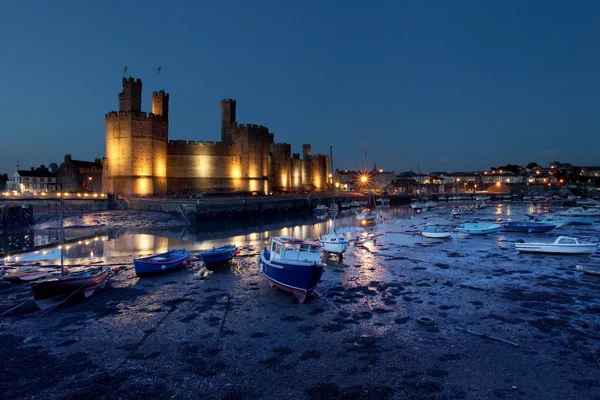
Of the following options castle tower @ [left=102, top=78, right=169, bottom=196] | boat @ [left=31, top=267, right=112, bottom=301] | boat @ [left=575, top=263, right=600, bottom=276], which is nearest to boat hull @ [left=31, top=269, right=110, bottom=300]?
boat @ [left=31, top=267, right=112, bottom=301]

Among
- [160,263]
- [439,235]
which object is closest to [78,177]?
[160,263]

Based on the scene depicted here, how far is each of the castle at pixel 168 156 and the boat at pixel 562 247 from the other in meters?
39.7

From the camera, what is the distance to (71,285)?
1091cm

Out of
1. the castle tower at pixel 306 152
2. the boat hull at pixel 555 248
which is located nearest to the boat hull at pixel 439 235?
the boat hull at pixel 555 248

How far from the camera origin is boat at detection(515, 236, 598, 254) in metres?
16.8

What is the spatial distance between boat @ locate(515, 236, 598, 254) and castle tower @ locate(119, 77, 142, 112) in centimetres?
4142

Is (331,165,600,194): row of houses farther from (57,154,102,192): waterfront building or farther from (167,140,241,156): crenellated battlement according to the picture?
(57,154,102,192): waterfront building

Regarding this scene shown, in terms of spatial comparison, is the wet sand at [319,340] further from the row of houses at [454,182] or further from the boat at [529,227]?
the row of houses at [454,182]

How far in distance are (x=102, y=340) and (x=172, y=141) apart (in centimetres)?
4595

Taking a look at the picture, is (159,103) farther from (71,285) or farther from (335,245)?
(71,285)

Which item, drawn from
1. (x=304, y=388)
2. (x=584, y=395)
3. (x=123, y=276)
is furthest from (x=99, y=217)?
(x=584, y=395)

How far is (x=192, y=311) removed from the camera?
10289 millimetres

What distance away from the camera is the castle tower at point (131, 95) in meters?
43.6

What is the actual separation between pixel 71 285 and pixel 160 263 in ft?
12.5
